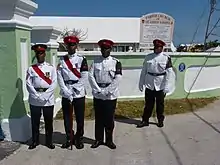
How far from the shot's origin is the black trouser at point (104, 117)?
5.05 m

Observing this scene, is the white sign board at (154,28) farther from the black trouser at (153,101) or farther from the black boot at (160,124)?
the black boot at (160,124)

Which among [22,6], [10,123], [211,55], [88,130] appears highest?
[22,6]

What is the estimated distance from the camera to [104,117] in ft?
16.8

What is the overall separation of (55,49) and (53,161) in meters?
3.55

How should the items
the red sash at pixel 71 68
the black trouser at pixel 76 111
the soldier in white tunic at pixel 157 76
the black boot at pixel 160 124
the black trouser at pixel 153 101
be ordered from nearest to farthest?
the red sash at pixel 71 68 → the black trouser at pixel 76 111 → the soldier in white tunic at pixel 157 76 → the black trouser at pixel 153 101 → the black boot at pixel 160 124

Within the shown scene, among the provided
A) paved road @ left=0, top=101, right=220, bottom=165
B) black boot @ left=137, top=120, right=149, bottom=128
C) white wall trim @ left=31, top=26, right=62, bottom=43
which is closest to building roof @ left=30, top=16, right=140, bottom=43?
white wall trim @ left=31, top=26, right=62, bottom=43

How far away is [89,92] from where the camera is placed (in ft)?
28.4

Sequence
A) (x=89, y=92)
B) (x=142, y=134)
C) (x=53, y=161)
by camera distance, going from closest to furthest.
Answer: (x=53, y=161), (x=142, y=134), (x=89, y=92)

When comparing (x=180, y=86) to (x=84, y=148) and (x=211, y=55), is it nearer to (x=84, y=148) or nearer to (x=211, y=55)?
(x=211, y=55)

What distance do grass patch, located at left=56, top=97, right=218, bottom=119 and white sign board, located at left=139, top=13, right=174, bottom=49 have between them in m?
1.91

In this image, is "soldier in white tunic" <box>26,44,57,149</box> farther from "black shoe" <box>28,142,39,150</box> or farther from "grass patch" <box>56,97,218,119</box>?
"grass patch" <box>56,97,218,119</box>

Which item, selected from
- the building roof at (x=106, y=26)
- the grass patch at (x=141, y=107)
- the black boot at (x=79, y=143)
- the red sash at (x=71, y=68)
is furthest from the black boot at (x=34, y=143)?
the building roof at (x=106, y=26)

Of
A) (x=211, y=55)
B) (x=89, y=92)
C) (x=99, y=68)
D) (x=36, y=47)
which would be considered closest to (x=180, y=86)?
(x=211, y=55)

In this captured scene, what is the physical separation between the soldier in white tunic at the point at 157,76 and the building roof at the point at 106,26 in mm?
21779
